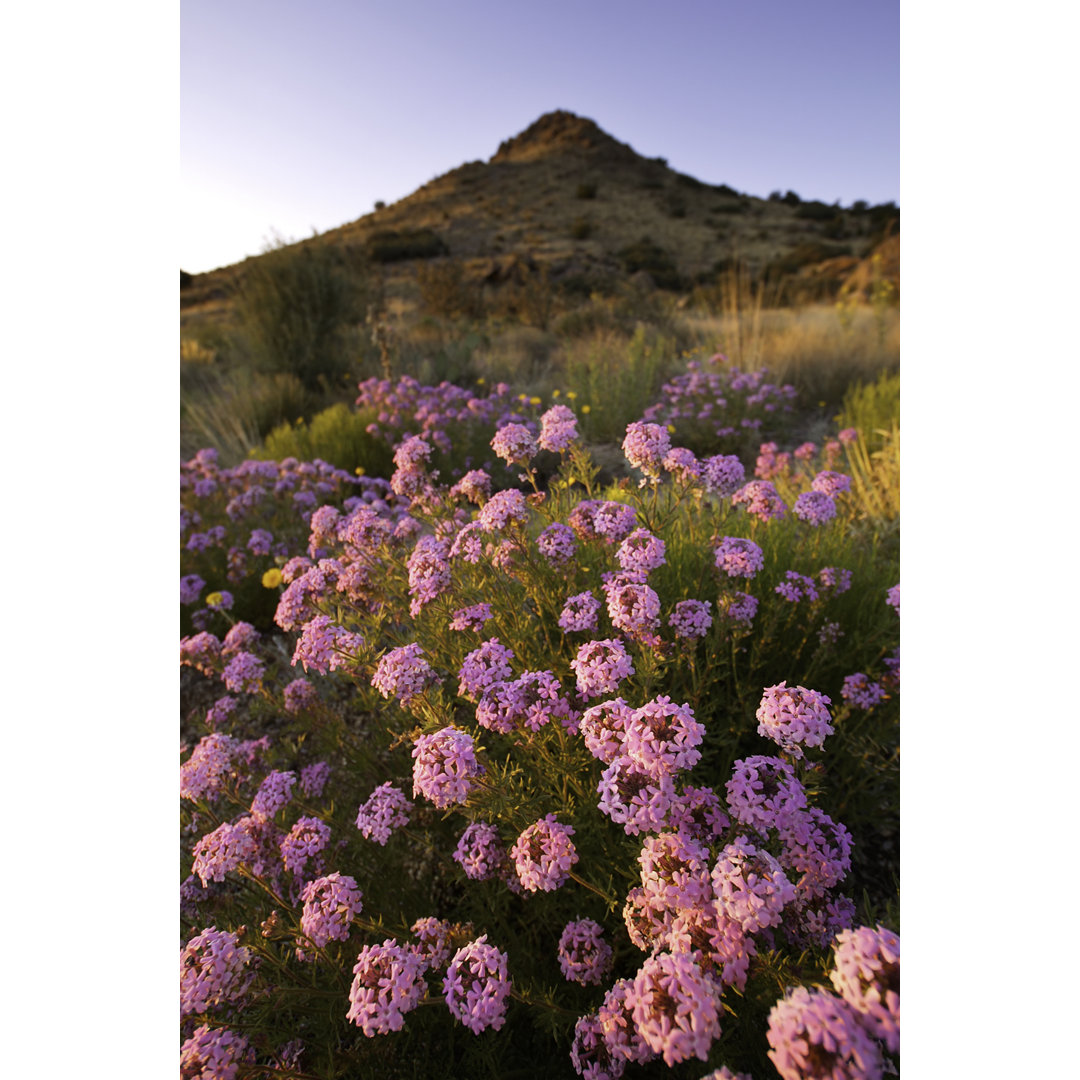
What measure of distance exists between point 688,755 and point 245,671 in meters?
1.71

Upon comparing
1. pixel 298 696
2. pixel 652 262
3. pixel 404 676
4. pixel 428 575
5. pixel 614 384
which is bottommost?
pixel 298 696

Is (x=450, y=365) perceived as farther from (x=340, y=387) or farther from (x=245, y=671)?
(x=245, y=671)

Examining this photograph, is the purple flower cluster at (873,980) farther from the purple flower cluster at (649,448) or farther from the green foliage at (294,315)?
the green foliage at (294,315)

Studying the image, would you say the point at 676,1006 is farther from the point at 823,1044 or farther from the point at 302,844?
the point at 302,844

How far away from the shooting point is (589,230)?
32.3 m

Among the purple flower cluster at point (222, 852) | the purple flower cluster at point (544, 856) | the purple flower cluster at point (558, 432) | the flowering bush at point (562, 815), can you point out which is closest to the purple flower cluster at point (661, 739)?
the flowering bush at point (562, 815)

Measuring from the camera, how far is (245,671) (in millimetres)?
2035

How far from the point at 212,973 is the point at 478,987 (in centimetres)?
54

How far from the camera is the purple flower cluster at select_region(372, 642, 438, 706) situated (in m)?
1.40

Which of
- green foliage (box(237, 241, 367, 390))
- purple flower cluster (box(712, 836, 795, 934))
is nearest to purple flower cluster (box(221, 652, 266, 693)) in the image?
purple flower cluster (box(712, 836, 795, 934))

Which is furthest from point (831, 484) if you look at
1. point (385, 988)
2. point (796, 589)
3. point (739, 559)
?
point (385, 988)

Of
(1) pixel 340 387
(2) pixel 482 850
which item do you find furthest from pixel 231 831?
(1) pixel 340 387

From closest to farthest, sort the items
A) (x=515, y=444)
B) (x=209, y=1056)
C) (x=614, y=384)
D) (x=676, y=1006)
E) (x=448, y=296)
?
(x=676, y=1006) → (x=209, y=1056) → (x=515, y=444) → (x=614, y=384) → (x=448, y=296)

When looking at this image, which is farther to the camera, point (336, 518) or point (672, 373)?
point (672, 373)
